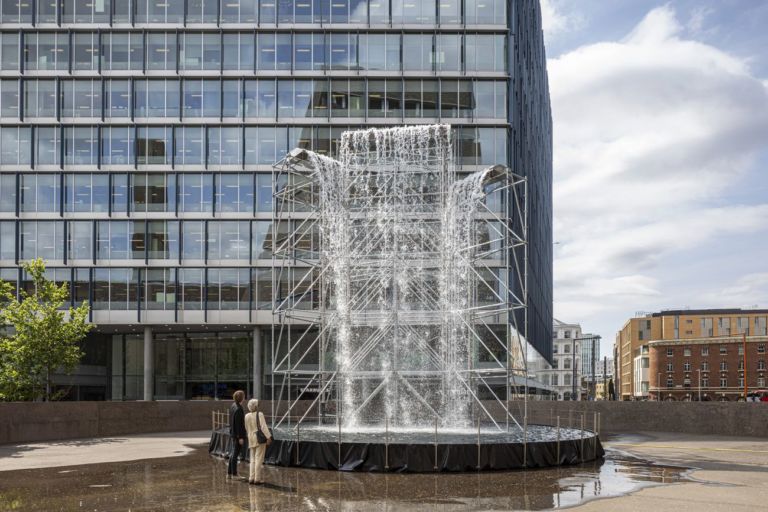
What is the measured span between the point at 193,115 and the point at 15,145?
475 inches

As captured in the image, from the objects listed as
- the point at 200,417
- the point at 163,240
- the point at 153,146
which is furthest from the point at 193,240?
the point at 200,417

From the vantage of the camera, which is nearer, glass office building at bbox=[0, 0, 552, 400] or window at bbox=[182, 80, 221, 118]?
glass office building at bbox=[0, 0, 552, 400]

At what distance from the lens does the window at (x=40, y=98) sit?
5750cm

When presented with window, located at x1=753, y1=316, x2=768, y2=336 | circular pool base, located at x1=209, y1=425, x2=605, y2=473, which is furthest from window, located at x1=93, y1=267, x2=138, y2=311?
window, located at x1=753, y1=316, x2=768, y2=336

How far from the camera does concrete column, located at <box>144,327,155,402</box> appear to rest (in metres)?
58.5

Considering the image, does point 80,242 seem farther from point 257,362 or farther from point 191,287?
point 257,362

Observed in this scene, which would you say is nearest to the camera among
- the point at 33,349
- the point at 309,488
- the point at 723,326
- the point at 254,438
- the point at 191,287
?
the point at 254,438

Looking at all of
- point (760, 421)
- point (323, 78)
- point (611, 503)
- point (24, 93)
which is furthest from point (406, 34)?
point (611, 503)

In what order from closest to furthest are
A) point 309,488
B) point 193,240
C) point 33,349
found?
point 309,488 < point 33,349 < point 193,240

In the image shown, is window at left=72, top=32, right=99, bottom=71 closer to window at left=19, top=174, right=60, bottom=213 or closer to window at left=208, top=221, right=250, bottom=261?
window at left=19, top=174, right=60, bottom=213

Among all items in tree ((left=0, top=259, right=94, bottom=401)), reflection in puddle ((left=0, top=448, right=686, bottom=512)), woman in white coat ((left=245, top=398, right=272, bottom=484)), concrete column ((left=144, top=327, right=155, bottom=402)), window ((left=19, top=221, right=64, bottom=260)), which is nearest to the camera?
reflection in puddle ((left=0, top=448, right=686, bottom=512))

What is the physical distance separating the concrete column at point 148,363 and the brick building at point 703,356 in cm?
8310

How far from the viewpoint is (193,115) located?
189 ft

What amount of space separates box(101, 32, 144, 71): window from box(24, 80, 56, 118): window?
4062mm
